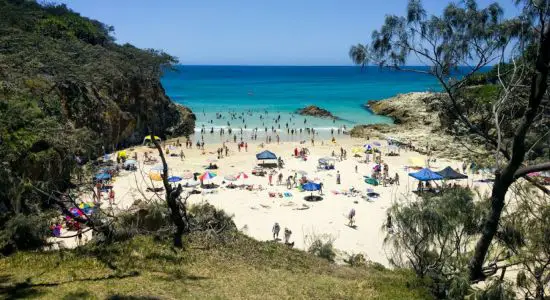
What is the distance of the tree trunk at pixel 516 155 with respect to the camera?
6.82m

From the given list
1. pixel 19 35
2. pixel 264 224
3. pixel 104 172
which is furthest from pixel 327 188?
pixel 19 35

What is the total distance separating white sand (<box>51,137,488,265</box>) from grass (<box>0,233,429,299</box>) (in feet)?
7.81

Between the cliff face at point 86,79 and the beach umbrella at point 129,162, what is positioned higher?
the cliff face at point 86,79

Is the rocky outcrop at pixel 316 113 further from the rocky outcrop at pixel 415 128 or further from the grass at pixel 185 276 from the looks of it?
the grass at pixel 185 276

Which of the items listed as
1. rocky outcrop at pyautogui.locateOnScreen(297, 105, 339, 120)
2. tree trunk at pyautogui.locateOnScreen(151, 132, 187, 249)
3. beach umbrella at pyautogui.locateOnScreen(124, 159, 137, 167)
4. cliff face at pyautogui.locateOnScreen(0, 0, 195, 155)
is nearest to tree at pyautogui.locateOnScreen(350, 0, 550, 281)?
tree trunk at pyautogui.locateOnScreen(151, 132, 187, 249)

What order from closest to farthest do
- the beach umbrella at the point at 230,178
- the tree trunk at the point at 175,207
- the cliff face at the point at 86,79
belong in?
the tree trunk at the point at 175,207
the cliff face at the point at 86,79
the beach umbrella at the point at 230,178

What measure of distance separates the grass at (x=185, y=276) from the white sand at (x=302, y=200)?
2380mm

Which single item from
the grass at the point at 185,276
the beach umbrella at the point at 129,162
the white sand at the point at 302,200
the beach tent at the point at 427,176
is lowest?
the white sand at the point at 302,200

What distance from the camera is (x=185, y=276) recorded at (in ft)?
32.0

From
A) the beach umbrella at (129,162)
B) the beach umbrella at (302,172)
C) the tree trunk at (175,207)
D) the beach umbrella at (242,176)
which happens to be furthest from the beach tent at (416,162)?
the tree trunk at (175,207)

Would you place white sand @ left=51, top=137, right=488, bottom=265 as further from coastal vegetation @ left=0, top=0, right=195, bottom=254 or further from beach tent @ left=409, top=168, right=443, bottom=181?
coastal vegetation @ left=0, top=0, right=195, bottom=254

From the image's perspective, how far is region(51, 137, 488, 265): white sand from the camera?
62.3ft

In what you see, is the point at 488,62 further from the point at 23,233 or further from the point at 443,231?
the point at 23,233

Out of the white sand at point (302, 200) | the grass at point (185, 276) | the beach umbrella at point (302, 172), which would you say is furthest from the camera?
the beach umbrella at point (302, 172)
